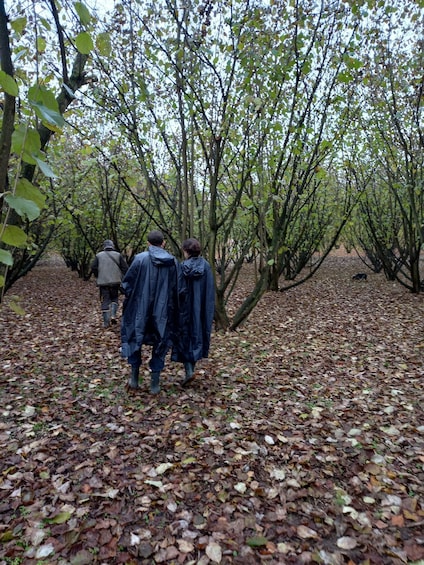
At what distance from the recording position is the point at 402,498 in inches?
108

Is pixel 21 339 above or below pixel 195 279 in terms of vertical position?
below

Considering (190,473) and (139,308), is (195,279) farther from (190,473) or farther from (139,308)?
(190,473)

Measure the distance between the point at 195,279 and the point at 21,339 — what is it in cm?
465

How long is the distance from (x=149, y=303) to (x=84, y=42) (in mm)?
3049

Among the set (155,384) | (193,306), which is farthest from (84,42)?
(155,384)

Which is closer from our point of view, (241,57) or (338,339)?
(241,57)

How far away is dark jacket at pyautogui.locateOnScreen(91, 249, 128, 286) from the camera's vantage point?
7836 mm

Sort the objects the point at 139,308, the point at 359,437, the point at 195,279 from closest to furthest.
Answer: the point at 359,437, the point at 139,308, the point at 195,279

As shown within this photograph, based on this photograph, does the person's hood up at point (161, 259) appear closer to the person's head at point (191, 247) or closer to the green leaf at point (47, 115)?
the person's head at point (191, 247)

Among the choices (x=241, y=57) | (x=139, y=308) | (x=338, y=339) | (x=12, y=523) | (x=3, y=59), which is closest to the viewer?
(x=3, y=59)

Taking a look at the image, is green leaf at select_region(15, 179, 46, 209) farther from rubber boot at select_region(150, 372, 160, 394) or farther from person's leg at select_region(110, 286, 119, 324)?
person's leg at select_region(110, 286, 119, 324)

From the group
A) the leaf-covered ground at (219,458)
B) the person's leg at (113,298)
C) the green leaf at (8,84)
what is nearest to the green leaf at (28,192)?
the green leaf at (8,84)

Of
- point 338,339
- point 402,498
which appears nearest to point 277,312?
point 338,339

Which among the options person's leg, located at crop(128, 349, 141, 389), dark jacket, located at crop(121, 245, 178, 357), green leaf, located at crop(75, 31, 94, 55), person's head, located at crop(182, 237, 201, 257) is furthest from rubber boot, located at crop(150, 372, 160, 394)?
green leaf, located at crop(75, 31, 94, 55)
